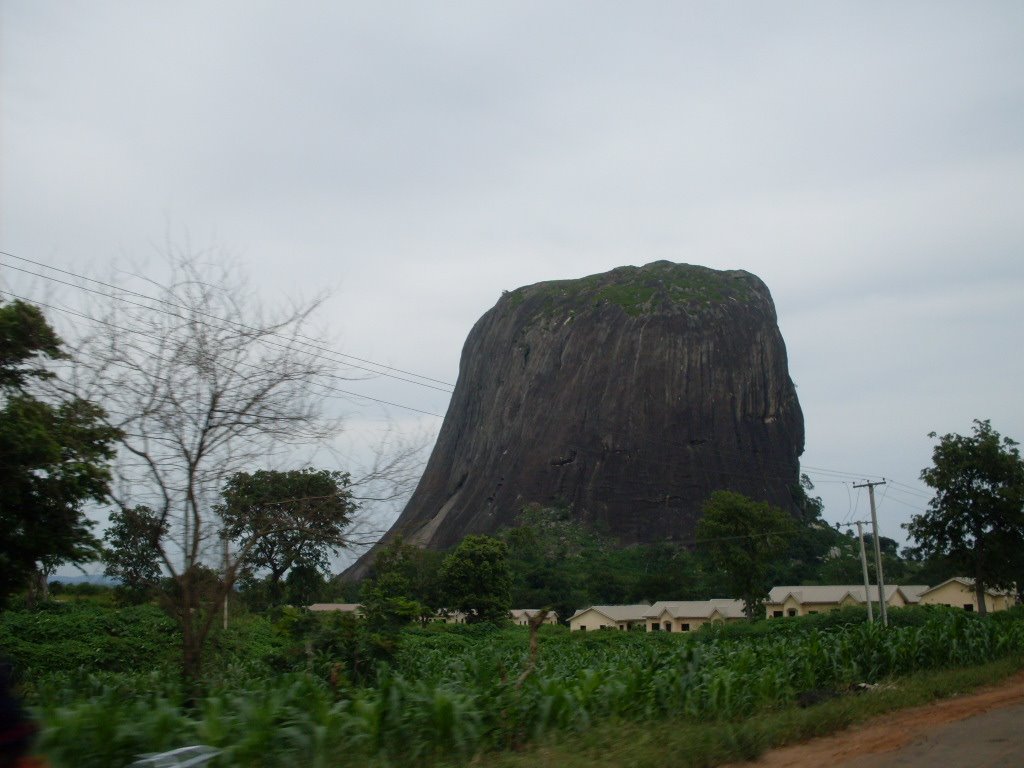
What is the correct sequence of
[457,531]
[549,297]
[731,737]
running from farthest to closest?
[549,297] < [457,531] < [731,737]

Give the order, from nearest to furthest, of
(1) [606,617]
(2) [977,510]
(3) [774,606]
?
(2) [977,510], (3) [774,606], (1) [606,617]

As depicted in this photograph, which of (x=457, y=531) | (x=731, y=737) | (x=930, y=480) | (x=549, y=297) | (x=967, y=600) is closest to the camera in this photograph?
(x=731, y=737)

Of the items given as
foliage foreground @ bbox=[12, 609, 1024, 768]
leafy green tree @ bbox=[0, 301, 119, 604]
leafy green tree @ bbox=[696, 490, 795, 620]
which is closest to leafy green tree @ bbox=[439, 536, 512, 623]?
leafy green tree @ bbox=[696, 490, 795, 620]

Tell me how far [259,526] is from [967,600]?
58.4 metres

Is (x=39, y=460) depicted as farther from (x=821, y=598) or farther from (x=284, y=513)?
(x=821, y=598)

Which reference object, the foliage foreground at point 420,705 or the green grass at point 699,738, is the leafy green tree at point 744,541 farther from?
the green grass at point 699,738

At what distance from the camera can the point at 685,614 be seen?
2344 inches

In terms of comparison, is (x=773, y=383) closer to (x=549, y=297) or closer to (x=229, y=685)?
(x=549, y=297)

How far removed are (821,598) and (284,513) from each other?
54.8 m

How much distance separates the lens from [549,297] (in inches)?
4350

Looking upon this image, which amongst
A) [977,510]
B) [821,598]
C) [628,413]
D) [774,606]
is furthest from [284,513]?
[628,413]

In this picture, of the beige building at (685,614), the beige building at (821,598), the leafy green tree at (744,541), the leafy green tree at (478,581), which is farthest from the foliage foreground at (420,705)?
the beige building at (685,614)

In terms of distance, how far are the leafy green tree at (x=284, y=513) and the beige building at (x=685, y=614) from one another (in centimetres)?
5089

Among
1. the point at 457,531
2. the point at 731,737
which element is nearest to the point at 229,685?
the point at 731,737
